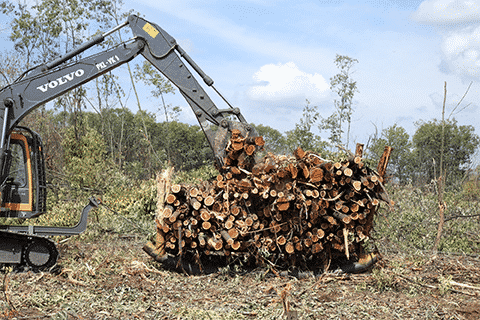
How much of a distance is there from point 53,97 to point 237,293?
426 centimetres

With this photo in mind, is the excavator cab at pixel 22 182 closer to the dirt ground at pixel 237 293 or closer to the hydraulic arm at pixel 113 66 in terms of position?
the hydraulic arm at pixel 113 66

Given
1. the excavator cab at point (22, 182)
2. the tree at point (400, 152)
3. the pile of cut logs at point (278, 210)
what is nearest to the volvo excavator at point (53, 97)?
the excavator cab at point (22, 182)

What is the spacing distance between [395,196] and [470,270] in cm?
262

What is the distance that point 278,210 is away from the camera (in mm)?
5922

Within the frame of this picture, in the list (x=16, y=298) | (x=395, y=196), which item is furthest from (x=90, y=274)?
(x=395, y=196)

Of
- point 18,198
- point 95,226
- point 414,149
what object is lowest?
point 95,226

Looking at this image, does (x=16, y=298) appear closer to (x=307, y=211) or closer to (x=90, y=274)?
(x=90, y=274)

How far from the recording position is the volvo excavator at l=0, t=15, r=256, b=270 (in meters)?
6.74

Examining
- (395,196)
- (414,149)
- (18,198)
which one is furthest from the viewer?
(414,149)

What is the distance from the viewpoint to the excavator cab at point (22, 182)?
6871 mm

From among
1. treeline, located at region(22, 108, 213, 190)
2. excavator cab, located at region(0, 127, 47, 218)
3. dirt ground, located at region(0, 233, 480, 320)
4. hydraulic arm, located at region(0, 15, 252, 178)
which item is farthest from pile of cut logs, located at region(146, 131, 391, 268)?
treeline, located at region(22, 108, 213, 190)

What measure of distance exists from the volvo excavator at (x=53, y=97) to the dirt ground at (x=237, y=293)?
85 cm

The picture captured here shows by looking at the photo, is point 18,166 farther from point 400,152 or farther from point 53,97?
point 400,152

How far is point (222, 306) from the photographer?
5031 mm
